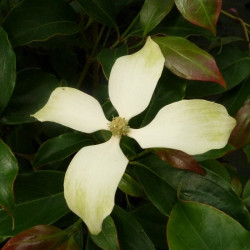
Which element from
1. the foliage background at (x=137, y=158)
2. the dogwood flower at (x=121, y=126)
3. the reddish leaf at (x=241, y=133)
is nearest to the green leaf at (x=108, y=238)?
the foliage background at (x=137, y=158)

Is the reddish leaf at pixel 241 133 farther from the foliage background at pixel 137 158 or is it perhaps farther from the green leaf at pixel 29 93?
the green leaf at pixel 29 93

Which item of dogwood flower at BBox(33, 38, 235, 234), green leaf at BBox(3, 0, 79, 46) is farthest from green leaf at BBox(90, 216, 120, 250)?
green leaf at BBox(3, 0, 79, 46)

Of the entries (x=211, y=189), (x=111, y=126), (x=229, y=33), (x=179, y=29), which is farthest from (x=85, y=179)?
(x=229, y=33)

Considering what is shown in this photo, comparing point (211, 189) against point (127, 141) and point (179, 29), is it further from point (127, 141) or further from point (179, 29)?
point (179, 29)

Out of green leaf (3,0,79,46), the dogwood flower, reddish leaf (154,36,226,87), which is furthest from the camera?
green leaf (3,0,79,46)

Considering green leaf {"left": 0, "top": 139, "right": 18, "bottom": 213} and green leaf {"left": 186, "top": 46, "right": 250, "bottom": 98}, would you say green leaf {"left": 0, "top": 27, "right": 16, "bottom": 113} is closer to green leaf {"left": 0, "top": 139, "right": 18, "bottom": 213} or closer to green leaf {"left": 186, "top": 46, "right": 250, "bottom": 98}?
green leaf {"left": 0, "top": 139, "right": 18, "bottom": 213}

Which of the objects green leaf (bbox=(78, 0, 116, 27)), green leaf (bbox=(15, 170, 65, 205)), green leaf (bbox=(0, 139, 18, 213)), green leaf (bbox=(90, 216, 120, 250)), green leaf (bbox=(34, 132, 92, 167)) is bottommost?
green leaf (bbox=(15, 170, 65, 205))

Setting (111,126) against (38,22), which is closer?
(111,126)
